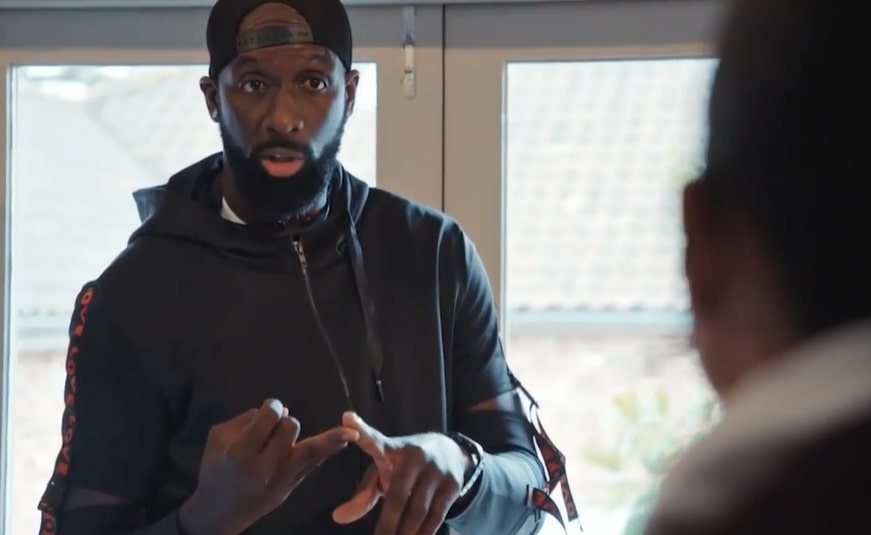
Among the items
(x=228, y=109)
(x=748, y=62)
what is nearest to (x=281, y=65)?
(x=228, y=109)

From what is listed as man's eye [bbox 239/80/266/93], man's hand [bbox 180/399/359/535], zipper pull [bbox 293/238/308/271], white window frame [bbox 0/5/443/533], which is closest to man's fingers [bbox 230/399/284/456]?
man's hand [bbox 180/399/359/535]

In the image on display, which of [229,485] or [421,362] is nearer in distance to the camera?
[229,485]

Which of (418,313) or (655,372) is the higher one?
(418,313)

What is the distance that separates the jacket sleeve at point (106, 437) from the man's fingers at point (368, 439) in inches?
10.2

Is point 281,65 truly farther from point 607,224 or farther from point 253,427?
point 607,224

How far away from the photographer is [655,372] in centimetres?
173

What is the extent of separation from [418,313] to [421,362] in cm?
6

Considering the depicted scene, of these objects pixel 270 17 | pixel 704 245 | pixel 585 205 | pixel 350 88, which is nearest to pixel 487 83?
pixel 585 205

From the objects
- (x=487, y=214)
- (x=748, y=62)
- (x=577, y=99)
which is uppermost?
(x=748, y=62)

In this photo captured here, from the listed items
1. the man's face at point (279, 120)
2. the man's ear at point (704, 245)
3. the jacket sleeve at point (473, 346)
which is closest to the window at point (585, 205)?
the jacket sleeve at point (473, 346)

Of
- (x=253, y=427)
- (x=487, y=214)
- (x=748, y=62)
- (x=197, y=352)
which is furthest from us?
(x=487, y=214)

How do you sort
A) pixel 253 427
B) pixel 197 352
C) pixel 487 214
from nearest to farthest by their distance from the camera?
pixel 253 427 → pixel 197 352 → pixel 487 214

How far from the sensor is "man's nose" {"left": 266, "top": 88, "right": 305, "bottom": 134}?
50.0 inches

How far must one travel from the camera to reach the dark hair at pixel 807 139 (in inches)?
15.1
